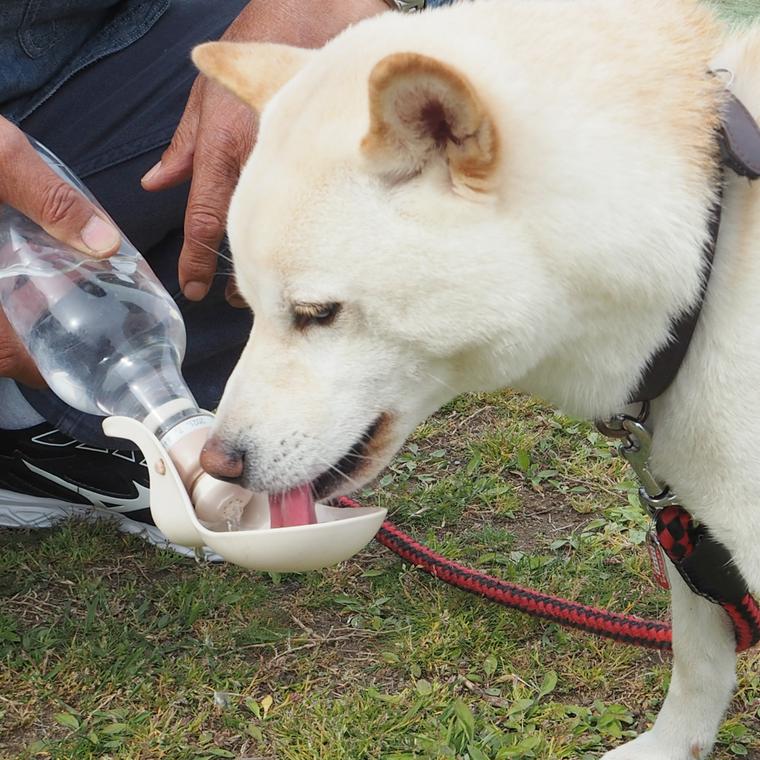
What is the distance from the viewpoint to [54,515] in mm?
2990

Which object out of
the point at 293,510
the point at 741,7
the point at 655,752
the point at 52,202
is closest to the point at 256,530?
the point at 293,510

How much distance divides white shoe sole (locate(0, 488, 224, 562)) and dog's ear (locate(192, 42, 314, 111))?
4.84ft

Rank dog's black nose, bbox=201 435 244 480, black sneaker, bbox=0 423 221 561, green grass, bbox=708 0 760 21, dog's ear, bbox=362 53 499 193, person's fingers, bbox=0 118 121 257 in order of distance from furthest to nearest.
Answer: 1. green grass, bbox=708 0 760 21
2. black sneaker, bbox=0 423 221 561
3. person's fingers, bbox=0 118 121 257
4. dog's black nose, bbox=201 435 244 480
5. dog's ear, bbox=362 53 499 193

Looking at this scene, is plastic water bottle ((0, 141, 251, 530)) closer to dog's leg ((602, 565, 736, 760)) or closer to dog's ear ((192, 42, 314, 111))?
dog's ear ((192, 42, 314, 111))

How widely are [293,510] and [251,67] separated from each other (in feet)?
2.64

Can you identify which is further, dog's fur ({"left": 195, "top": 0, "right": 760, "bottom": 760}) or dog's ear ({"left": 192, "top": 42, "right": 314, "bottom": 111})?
dog's ear ({"left": 192, "top": 42, "right": 314, "bottom": 111})

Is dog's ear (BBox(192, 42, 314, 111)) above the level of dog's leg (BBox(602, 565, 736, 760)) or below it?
above

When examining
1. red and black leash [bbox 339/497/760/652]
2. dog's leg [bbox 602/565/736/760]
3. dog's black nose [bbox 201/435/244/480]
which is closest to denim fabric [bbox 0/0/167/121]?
red and black leash [bbox 339/497/760/652]

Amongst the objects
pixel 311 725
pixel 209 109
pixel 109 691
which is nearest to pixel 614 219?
pixel 209 109

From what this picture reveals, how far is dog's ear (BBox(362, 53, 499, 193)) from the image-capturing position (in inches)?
52.4

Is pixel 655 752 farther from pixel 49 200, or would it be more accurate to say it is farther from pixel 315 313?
pixel 49 200

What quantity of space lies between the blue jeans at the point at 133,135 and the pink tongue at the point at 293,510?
1127mm

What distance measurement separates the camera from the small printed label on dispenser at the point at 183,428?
5.88 ft

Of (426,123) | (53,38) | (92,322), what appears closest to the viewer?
(426,123)
